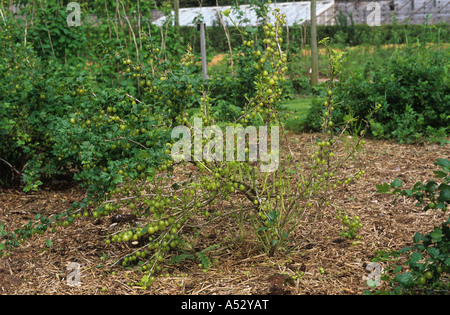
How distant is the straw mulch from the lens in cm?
268

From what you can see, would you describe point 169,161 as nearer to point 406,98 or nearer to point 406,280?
point 406,280

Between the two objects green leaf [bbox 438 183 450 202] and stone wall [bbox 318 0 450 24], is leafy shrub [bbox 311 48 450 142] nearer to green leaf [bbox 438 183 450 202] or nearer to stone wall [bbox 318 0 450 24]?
green leaf [bbox 438 183 450 202]

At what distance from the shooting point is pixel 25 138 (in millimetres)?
3895

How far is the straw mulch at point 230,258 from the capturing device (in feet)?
8.79

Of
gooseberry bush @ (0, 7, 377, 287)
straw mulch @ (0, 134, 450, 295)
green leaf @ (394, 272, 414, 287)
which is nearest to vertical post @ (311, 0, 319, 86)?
straw mulch @ (0, 134, 450, 295)

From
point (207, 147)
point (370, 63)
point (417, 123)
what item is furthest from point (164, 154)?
point (370, 63)

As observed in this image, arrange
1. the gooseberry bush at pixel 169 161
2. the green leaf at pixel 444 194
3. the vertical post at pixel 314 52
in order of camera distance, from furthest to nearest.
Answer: the vertical post at pixel 314 52, the gooseberry bush at pixel 169 161, the green leaf at pixel 444 194

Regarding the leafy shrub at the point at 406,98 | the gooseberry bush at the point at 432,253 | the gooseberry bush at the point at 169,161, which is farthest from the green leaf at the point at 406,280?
the leafy shrub at the point at 406,98

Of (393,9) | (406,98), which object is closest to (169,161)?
(406,98)

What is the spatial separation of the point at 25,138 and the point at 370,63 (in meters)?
4.95

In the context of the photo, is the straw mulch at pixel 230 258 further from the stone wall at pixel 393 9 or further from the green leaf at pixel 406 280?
the stone wall at pixel 393 9

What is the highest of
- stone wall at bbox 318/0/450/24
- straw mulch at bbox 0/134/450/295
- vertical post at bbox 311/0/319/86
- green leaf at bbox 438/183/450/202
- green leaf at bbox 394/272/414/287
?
stone wall at bbox 318/0/450/24

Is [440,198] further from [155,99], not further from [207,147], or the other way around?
[155,99]
